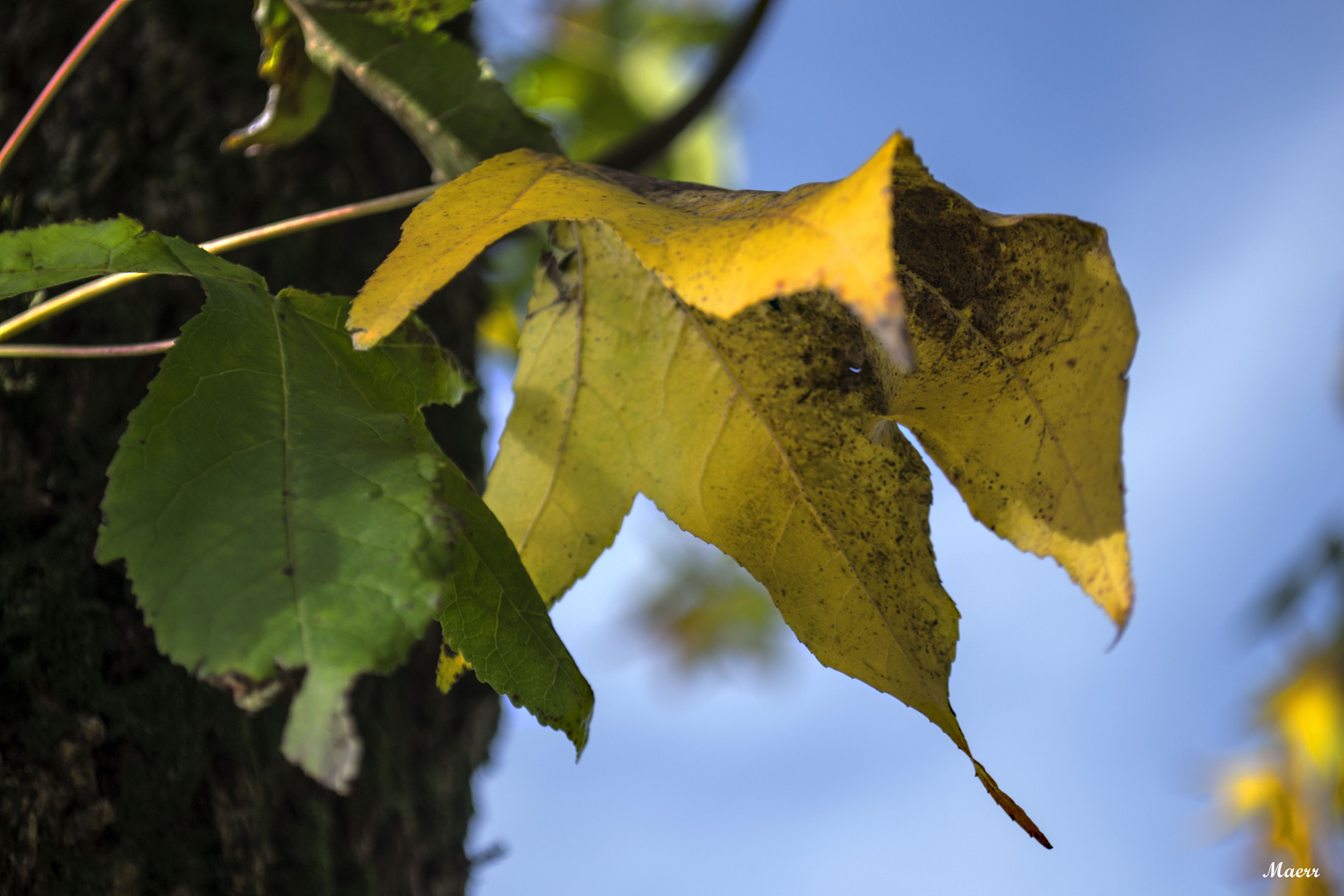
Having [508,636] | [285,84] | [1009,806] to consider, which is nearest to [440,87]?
[285,84]

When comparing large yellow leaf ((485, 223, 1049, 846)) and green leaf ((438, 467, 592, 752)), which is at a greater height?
large yellow leaf ((485, 223, 1049, 846))

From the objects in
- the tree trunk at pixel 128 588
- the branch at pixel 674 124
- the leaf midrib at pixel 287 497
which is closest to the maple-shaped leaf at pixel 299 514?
the leaf midrib at pixel 287 497

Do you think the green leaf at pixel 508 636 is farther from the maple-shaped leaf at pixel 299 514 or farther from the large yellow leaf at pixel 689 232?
the large yellow leaf at pixel 689 232

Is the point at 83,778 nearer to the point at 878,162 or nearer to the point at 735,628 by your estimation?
the point at 878,162

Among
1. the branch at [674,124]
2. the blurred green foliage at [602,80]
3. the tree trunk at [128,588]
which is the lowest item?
the tree trunk at [128,588]

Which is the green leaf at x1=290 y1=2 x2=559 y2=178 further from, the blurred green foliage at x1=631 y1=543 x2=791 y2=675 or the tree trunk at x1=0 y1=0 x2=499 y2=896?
the blurred green foliage at x1=631 y1=543 x2=791 y2=675

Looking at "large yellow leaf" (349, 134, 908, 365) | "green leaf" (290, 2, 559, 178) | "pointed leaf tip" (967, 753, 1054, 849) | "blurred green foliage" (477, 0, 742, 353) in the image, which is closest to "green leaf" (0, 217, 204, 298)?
"large yellow leaf" (349, 134, 908, 365)

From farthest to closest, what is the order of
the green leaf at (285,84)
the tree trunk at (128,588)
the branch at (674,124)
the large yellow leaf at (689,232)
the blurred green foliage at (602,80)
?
the blurred green foliage at (602,80)
the branch at (674,124)
the green leaf at (285,84)
the tree trunk at (128,588)
the large yellow leaf at (689,232)

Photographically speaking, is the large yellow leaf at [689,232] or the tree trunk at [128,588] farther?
the tree trunk at [128,588]
